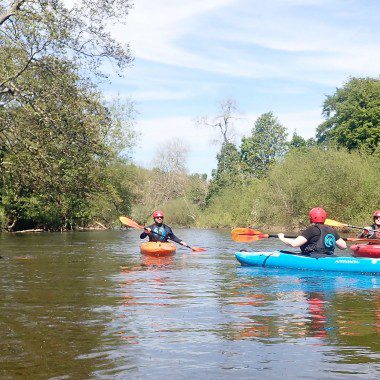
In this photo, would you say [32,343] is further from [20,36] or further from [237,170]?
[237,170]

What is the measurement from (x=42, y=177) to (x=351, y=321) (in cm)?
1410

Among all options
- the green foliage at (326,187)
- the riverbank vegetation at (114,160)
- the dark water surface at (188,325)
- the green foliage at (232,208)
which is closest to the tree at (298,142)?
the riverbank vegetation at (114,160)

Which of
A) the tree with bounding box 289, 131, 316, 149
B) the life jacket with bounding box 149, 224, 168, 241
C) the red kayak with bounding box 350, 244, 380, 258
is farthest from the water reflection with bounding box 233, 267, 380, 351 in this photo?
the tree with bounding box 289, 131, 316, 149

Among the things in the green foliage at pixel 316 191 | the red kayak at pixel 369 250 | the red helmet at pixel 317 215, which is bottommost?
the red kayak at pixel 369 250

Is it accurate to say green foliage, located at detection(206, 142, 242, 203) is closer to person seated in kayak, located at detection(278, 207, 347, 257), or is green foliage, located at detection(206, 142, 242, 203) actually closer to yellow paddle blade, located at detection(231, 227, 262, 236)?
yellow paddle blade, located at detection(231, 227, 262, 236)

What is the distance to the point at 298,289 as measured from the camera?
9.73 meters

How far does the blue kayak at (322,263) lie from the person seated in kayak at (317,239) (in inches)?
7.2

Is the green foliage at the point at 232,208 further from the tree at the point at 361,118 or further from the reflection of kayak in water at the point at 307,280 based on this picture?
the reflection of kayak in water at the point at 307,280

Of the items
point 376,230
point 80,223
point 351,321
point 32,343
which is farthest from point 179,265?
point 80,223

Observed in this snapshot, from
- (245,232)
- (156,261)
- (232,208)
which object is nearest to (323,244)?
(245,232)

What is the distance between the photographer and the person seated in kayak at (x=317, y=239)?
1141cm

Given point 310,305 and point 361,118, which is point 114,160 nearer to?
point 361,118

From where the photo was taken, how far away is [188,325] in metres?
6.67

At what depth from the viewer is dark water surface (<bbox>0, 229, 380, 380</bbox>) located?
16.0 feet
